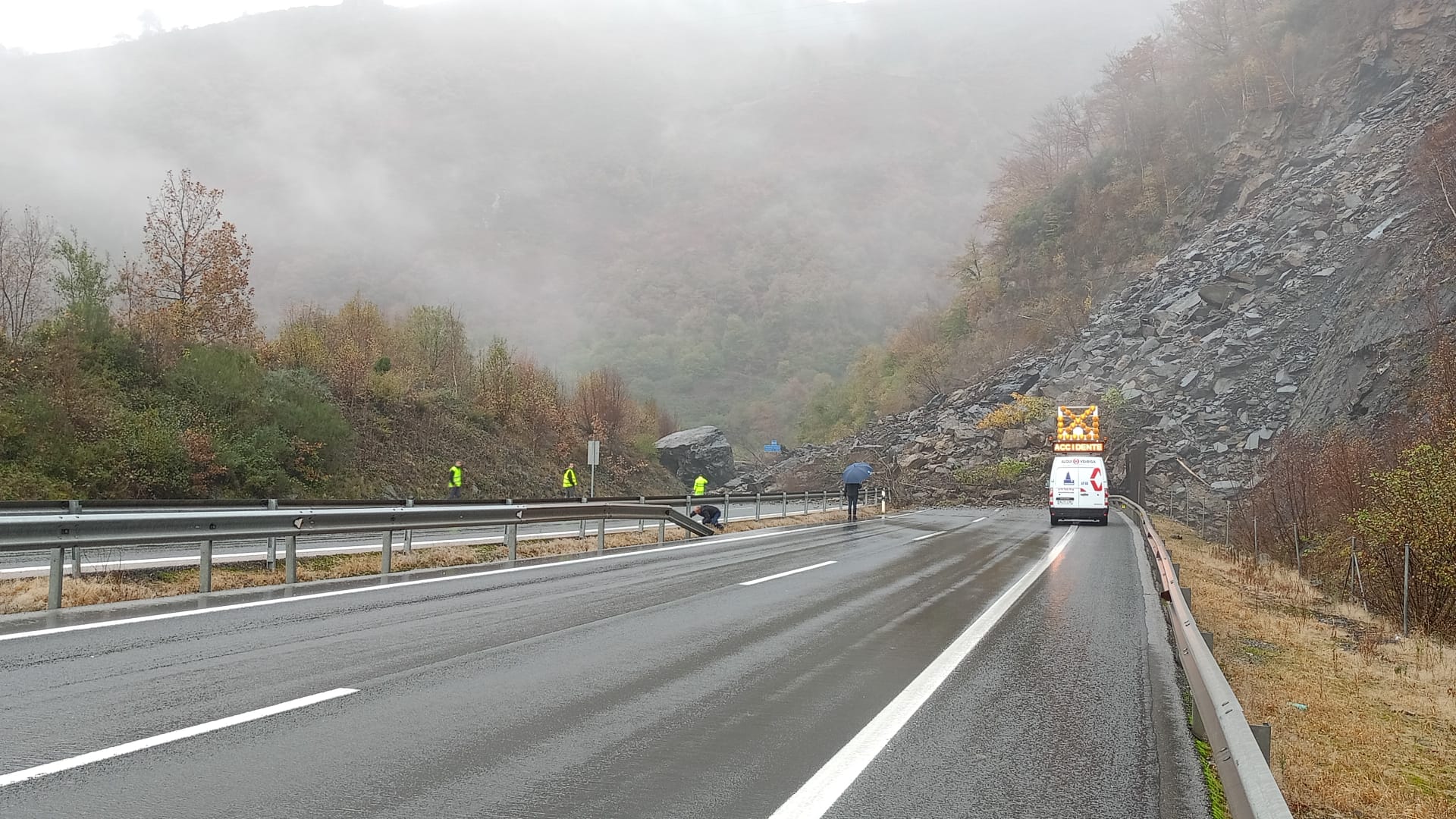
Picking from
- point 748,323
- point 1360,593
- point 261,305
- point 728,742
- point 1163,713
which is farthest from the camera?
point 748,323


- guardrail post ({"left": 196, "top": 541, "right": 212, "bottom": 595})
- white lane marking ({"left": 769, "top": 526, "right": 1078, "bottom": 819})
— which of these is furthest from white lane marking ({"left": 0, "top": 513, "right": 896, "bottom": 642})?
white lane marking ({"left": 769, "top": 526, "right": 1078, "bottom": 819})

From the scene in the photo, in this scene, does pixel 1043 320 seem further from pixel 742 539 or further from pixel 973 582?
pixel 973 582

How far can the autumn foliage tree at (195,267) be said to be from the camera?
34.2m

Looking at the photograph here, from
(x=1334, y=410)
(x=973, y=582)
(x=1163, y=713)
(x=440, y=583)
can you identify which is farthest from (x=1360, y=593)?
(x=1334, y=410)

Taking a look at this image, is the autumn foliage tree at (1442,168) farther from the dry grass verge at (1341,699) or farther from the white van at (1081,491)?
the dry grass verge at (1341,699)

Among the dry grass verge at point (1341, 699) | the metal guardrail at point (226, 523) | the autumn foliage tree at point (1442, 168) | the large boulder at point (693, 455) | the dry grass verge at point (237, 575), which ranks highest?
the autumn foliage tree at point (1442, 168)

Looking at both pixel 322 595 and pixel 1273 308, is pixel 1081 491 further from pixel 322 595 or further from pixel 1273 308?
pixel 322 595

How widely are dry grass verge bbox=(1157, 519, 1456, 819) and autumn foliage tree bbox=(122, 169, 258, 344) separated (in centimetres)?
3302

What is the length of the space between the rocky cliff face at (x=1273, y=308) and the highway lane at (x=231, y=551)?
2434 centimetres

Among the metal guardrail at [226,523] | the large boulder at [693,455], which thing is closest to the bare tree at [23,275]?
the metal guardrail at [226,523]

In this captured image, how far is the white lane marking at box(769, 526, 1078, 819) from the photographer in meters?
4.42

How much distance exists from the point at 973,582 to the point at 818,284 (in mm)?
169330

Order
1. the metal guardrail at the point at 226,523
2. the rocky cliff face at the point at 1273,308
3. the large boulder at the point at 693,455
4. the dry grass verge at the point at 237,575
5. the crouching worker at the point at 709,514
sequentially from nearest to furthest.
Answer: the metal guardrail at the point at 226,523
the dry grass verge at the point at 237,575
the crouching worker at the point at 709,514
the rocky cliff face at the point at 1273,308
the large boulder at the point at 693,455

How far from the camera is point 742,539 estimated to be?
74.9ft
